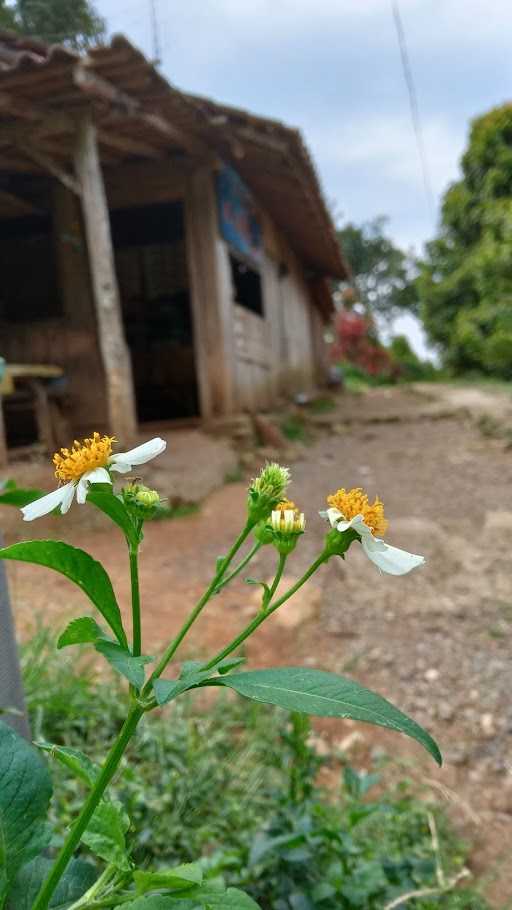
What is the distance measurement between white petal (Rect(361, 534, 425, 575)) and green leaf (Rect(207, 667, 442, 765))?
10 cm

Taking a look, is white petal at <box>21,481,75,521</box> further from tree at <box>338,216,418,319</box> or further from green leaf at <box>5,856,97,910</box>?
tree at <box>338,216,418,319</box>

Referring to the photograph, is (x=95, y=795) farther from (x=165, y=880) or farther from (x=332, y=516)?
(x=332, y=516)

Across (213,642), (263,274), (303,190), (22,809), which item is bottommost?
(213,642)

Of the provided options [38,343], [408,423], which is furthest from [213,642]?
[408,423]

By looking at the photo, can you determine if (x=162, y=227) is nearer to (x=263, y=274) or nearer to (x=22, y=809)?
(x=263, y=274)

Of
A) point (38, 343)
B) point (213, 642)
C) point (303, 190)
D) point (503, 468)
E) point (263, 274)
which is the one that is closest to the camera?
point (213, 642)

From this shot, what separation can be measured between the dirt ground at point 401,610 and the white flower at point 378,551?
1.25m

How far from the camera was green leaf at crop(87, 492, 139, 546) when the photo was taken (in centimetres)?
55

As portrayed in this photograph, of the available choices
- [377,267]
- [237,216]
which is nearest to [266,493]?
[237,216]

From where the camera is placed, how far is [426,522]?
4281 mm

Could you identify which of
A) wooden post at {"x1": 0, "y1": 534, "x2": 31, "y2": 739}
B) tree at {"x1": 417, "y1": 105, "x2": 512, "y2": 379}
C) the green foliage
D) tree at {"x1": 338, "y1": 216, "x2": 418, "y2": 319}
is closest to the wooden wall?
wooden post at {"x1": 0, "y1": 534, "x2": 31, "y2": 739}

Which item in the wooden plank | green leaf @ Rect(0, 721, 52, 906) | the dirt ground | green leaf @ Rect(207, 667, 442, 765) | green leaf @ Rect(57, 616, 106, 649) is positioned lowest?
the dirt ground

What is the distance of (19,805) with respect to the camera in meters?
0.59

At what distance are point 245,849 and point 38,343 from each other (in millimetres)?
5757
